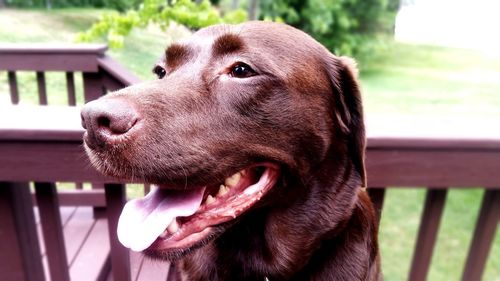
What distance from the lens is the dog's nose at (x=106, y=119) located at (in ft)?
3.96

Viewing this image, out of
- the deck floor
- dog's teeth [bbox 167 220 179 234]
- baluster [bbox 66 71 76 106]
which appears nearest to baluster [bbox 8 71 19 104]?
baluster [bbox 66 71 76 106]

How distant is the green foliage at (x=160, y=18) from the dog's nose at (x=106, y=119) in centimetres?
310

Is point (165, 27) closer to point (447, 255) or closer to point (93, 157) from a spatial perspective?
point (93, 157)

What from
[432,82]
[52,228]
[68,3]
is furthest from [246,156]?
[432,82]

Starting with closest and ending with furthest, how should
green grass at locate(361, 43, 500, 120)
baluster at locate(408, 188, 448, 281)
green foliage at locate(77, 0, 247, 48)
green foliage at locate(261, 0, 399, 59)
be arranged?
1. baluster at locate(408, 188, 448, 281)
2. green foliage at locate(77, 0, 247, 48)
3. green grass at locate(361, 43, 500, 120)
4. green foliage at locate(261, 0, 399, 59)

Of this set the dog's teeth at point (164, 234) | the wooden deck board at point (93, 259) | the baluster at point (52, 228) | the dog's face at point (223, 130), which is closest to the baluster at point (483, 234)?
→ the dog's face at point (223, 130)

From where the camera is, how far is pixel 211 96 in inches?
59.2

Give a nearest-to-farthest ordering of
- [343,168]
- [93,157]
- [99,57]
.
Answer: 1. [93,157]
2. [343,168]
3. [99,57]

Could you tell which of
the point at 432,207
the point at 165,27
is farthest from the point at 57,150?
the point at 165,27

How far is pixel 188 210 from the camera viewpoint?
1.44 metres

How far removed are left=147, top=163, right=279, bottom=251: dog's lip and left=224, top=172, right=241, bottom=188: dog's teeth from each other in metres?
0.02

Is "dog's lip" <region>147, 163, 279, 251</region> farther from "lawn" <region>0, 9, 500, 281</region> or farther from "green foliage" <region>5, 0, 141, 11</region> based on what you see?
"green foliage" <region>5, 0, 141, 11</region>

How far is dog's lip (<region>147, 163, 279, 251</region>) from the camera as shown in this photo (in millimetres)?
1389

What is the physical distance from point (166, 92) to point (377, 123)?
0.85 meters
